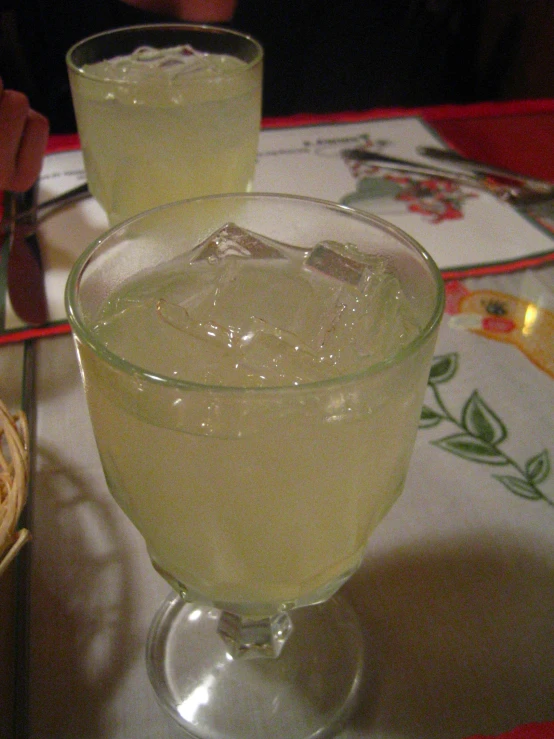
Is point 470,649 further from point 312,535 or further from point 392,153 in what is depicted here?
point 392,153

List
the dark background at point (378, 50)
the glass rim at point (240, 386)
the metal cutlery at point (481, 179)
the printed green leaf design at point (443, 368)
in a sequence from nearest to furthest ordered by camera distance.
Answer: the glass rim at point (240, 386), the printed green leaf design at point (443, 368), the metal cutlery at point (481, 179), the dark background at point (378, 50)

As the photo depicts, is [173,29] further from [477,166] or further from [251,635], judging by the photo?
[251,635]

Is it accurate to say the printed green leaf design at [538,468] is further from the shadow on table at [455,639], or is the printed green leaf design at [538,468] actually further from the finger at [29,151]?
the finger at [29,151]

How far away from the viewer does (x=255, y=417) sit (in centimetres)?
34

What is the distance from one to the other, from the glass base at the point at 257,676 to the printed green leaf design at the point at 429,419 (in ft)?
0.73

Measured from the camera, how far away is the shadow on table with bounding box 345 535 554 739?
480mm

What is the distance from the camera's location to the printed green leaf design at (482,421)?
690 millimetres

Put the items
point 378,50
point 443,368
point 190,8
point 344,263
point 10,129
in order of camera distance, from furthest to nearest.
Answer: point 378,50, point 190,8, point 10,129, point 443,368, point 344,263

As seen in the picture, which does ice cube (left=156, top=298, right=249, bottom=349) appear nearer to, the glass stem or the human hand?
the glass stem

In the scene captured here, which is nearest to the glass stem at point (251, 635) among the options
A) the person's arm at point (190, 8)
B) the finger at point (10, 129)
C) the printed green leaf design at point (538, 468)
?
the printed green leaf design at point (538, 468)

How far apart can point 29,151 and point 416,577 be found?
848 millimetres

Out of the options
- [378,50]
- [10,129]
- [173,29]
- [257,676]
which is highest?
[173,29]

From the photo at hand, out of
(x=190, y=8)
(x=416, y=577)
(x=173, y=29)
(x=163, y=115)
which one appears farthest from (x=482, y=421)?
(x=190, y=8)

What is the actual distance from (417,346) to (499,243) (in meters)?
0.68
